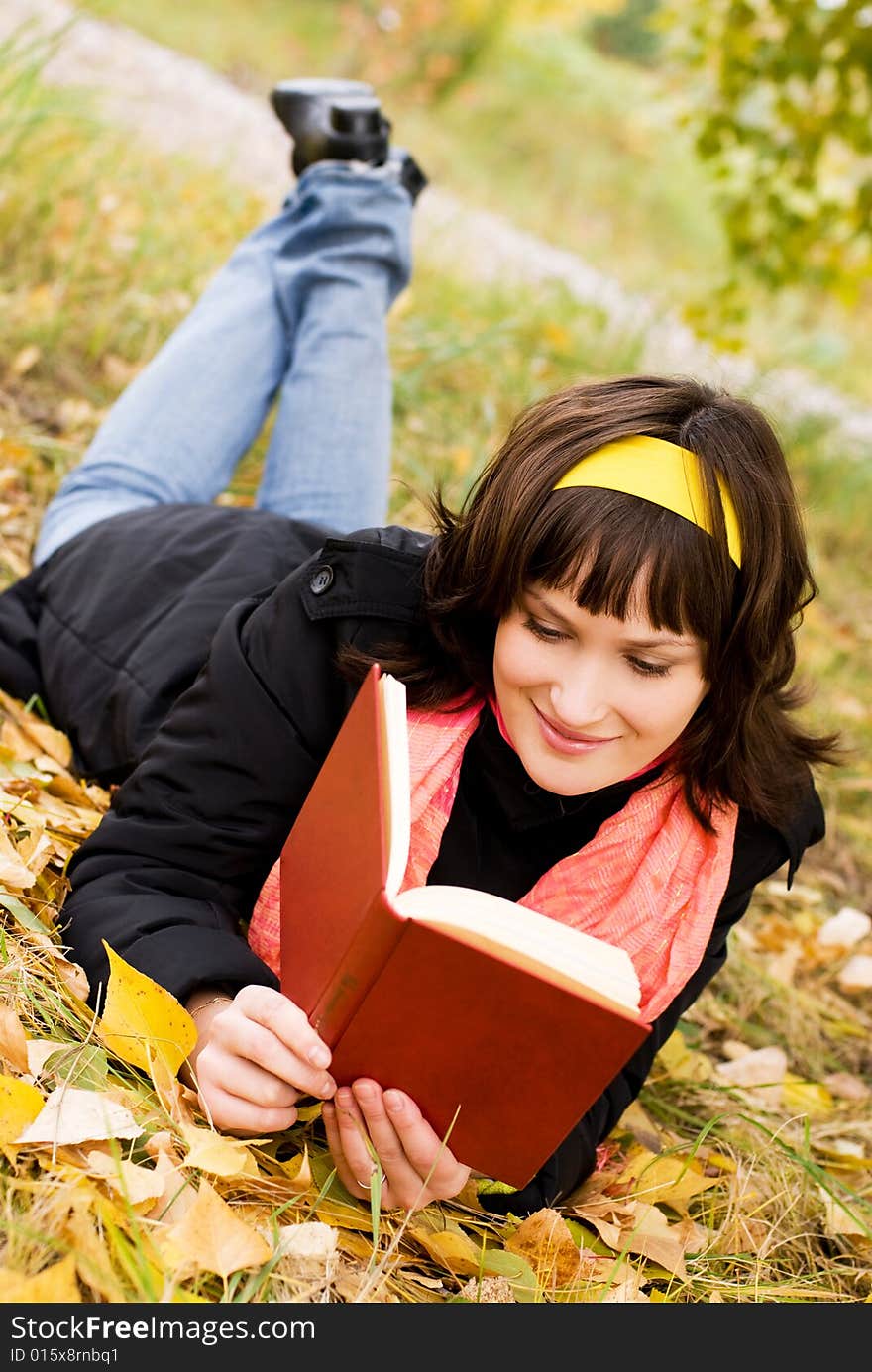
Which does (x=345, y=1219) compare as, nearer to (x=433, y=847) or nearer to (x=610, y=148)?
(x=433, y=847)

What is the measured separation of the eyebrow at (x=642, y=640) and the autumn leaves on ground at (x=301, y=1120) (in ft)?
1.90

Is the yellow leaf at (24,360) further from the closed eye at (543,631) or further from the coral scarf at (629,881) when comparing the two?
the closed eye at (543,631)

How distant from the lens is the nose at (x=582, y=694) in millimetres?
1367

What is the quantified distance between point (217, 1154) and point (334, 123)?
2158 millimetres

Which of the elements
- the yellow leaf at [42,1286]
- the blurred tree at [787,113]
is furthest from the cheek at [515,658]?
the blurred tree at [787,113]

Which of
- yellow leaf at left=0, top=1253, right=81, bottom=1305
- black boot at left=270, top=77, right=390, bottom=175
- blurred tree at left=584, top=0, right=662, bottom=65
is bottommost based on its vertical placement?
yellow leaf at left=0, top=1253, right=81, bottom=1305

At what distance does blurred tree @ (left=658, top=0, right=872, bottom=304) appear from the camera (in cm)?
389

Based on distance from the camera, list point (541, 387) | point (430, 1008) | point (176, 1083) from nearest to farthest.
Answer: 1. point (430, 1008)
2. point (176, 1083)
3. point (541, 387)

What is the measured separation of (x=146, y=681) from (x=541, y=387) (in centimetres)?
255

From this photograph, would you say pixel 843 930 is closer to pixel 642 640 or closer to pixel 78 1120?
pixel 642 640

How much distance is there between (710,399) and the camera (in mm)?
1543

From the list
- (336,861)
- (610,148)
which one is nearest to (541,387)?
(336,861)

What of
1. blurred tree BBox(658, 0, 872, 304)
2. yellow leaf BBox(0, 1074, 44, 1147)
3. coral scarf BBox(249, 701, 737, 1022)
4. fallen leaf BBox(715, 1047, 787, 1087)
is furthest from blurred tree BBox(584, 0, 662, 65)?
yellow leaf BBox(0, 1074, 44, 1147)

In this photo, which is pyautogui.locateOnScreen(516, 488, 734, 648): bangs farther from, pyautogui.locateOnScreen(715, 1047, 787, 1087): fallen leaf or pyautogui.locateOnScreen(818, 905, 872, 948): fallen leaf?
pyautogui.locateOnScreen(818, 905, 872, 948): fallen leaf
